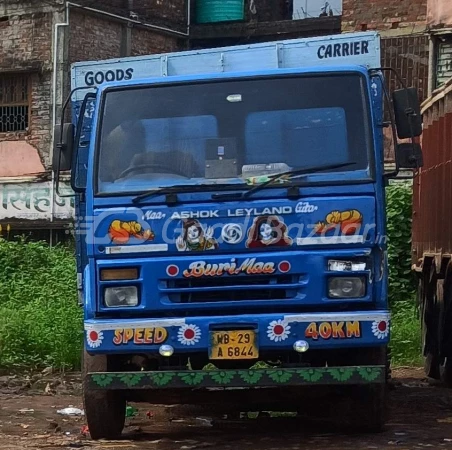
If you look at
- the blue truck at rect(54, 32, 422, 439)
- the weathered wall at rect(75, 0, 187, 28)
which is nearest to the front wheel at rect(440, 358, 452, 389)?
the blue truck at rect(54, 32, 422, 439)

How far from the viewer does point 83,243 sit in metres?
8.70

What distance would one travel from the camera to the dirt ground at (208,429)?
715 centimetres

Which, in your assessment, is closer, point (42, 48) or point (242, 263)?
point (242, 263)

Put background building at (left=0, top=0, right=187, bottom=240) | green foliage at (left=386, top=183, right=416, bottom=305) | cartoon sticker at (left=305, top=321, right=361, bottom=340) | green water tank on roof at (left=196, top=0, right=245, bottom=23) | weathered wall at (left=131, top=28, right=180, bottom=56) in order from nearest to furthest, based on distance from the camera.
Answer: cartoon sticker at (left=305, top=321, right=361, bottom=340) → green foliage at (left=386, top=183, right=416, bottom=305) → background building at (left=0, top=0, right=187, bottom=240) → weathered wall at (left=131, top=28, right=180, bottom=56) → green water tank on roof at (left=196, top=0, right=245, bottom=23)

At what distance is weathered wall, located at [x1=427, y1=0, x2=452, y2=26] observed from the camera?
53.6ft

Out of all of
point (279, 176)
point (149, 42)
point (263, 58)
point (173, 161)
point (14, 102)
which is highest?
point (149, 42)

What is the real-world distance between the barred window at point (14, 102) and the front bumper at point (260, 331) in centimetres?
1453

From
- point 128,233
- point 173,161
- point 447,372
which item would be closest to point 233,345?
point 128,233

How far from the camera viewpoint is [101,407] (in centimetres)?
717

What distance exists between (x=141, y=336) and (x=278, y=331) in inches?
34.2

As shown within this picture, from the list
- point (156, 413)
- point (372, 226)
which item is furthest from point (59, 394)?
point (372, 226)

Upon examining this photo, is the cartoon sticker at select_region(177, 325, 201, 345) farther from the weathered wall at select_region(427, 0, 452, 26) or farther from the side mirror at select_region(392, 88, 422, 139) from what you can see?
the weathered wall at select_region(427, 0, 452, 26)

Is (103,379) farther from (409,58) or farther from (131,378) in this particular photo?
(409,58)

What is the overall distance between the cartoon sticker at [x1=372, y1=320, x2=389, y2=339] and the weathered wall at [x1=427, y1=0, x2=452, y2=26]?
1064 cm
